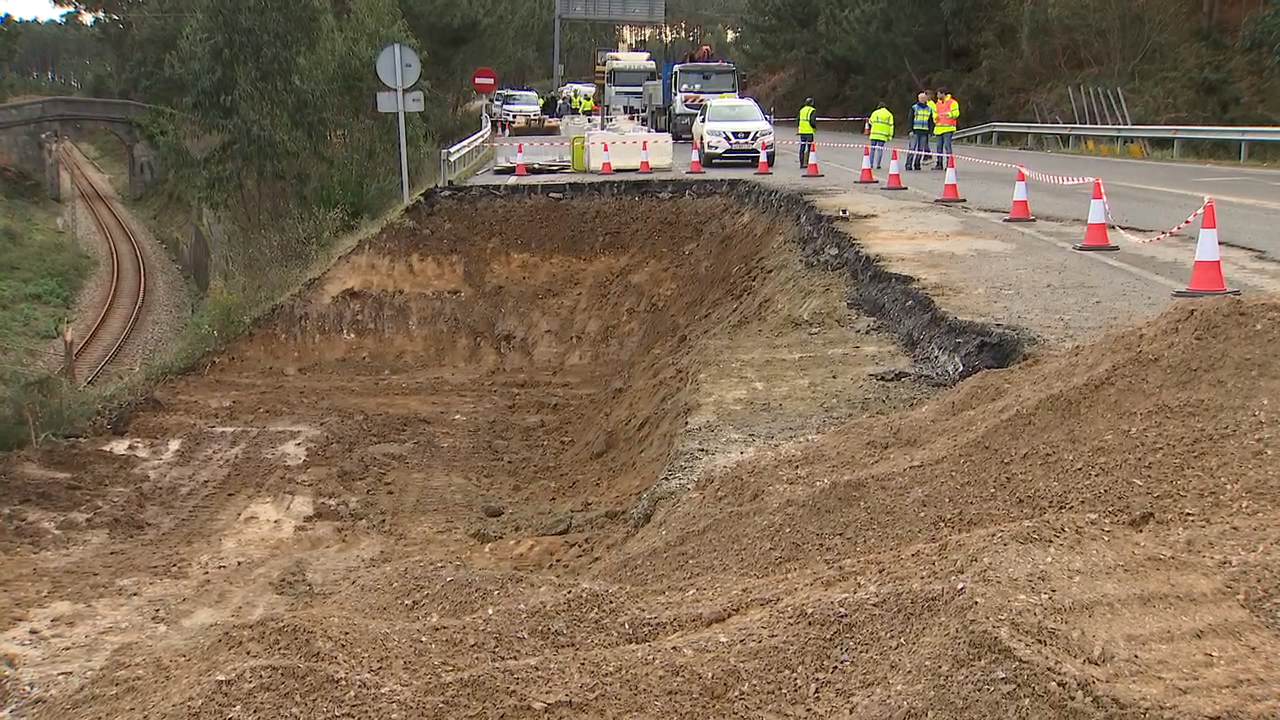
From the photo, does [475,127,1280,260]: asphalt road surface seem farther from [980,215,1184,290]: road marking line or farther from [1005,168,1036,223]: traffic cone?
[980,215,1184,290]: road marking line

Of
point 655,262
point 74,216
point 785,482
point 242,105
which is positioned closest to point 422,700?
point 785,482

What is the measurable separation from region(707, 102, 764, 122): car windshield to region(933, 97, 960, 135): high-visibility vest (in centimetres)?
464

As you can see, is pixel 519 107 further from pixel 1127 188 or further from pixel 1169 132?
pixel 1127 188

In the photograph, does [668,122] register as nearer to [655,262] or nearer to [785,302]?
[655,262]

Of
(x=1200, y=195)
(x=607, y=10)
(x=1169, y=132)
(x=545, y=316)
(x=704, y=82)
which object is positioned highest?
(x=607, y=10)

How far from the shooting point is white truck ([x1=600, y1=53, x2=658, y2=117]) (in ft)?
133

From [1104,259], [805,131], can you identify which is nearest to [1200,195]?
[1104,259]

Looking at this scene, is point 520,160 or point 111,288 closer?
point 520,160

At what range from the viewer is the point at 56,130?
5578 centimetres

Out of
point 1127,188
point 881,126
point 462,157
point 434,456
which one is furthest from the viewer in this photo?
point 462,157

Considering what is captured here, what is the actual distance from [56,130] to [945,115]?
50718mm

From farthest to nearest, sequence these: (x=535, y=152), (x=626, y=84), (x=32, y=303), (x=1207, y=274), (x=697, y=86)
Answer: (x=626, y=84), (x=32, y=303), (x=697, y=86), (x=535, y=152), (x=1207, y=274)

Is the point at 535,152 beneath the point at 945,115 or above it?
beneath

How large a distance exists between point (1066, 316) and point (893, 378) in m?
1.49
